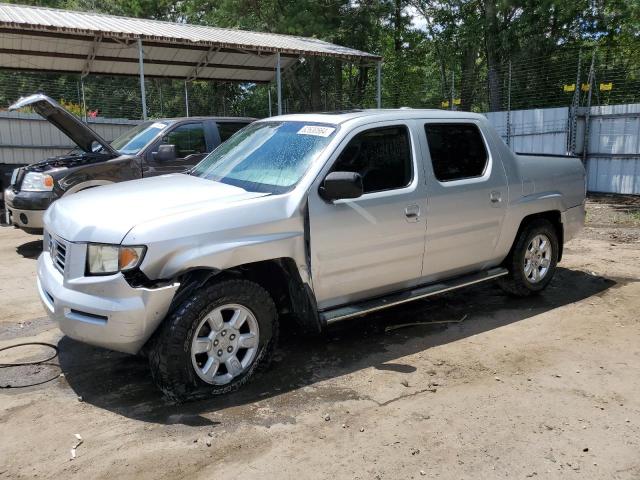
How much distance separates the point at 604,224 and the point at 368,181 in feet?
23.9

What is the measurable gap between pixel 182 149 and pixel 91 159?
1.33m

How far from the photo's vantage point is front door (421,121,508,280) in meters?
4.76

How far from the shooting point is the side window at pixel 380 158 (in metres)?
4.39

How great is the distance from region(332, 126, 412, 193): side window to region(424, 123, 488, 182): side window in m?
0.29

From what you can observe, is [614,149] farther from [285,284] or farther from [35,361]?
[35,361]

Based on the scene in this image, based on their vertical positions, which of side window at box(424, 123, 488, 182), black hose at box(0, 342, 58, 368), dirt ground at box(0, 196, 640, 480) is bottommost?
dirt ground at box(0, 196, 640, 480)

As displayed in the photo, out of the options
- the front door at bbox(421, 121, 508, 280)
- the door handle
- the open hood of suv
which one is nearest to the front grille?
the door handle

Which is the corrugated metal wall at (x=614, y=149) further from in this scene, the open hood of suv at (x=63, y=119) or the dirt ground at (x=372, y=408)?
the open hood of suv at (x=63, y=119)

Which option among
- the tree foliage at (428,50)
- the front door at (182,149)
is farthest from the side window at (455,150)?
the tree foliage at (428,50)

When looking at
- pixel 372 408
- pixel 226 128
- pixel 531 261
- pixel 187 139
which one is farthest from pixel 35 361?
pixel 226 128

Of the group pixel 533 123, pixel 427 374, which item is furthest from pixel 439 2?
pixel 427 374

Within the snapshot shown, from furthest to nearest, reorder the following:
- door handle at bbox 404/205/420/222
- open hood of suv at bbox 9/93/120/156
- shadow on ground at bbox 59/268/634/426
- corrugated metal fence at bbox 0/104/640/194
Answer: corrugated metal fence at bbox 0/104/640/194 < open hood of suv at bbox 9/93/120/156 < door handle at bbox 404/205/420/222 < shadow on ground at bbox 59/268/634/426

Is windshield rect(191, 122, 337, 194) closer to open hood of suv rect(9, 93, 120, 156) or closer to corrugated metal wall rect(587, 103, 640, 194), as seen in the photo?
open hood of suv rect(9, 93, 120, 156)

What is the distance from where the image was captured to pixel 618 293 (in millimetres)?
6082
